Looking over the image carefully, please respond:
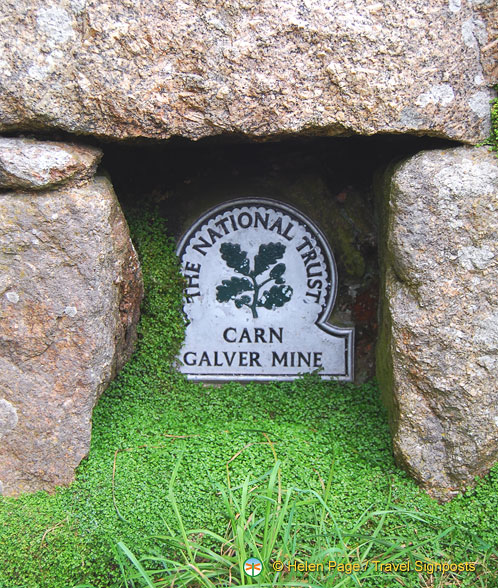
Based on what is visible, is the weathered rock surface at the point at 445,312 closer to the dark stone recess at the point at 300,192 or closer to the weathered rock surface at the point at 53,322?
the dark stone recess at the point at 300,192

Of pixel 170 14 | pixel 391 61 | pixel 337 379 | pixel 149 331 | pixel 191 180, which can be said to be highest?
pixel 170 14

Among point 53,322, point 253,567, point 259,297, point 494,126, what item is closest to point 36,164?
point 53,322

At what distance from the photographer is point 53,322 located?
197 centimetres

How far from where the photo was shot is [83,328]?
2000 mm

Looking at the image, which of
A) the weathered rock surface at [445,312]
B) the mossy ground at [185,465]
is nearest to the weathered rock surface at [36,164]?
the mossy ground at [185,465]

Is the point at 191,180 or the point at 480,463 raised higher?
the point at 191,180

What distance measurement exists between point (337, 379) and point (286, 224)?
78 centimetres

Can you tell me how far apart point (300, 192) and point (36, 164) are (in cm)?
122

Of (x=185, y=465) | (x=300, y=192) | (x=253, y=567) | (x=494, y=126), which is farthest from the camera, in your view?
(x=300, y=192)

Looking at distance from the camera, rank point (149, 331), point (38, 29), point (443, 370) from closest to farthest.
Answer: point (38, 29) → point (443, 370) → point (149, 331)

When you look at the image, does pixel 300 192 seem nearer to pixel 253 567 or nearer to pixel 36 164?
pixel 36 164

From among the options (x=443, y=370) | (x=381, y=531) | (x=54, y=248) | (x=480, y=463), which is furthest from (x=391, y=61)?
(x=381, y=531)

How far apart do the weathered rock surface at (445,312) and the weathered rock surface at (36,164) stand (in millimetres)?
1158

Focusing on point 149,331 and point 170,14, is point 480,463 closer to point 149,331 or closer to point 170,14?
point 149,331
